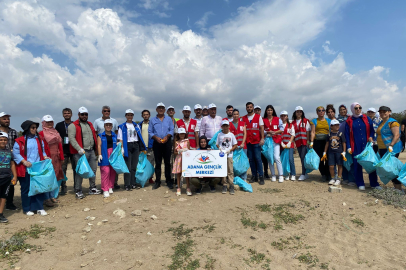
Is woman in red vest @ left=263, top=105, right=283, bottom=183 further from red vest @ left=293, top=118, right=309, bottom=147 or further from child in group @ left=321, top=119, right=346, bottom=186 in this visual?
child in group @ left=321, top=119, right=346, bottom=186

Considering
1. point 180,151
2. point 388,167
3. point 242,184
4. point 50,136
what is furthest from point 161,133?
point 388,167

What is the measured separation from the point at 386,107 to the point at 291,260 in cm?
455

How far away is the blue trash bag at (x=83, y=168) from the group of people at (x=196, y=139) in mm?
183

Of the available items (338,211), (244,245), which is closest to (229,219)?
(244,245)

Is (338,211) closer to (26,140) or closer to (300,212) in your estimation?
(300,212)

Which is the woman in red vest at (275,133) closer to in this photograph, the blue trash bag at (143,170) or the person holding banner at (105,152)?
the blue trash bag at (143,170)

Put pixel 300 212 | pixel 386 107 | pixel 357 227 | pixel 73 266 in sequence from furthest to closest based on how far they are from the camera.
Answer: pixel 386 107, pixel 300 212, pixel 357 227, pixel 73 266

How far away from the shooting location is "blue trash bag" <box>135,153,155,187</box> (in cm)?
673

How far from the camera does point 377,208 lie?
523cm

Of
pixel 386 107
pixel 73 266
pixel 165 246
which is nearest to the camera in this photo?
pixel 73 266

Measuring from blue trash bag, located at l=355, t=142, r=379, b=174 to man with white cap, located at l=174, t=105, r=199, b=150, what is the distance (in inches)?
159

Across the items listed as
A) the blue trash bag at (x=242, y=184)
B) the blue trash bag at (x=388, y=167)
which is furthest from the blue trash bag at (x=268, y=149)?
the blue trash bag at (x=388, y=167)

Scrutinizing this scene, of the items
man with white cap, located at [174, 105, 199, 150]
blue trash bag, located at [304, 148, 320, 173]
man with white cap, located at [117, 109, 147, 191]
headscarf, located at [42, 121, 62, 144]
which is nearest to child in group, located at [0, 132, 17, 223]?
headscarf, located at [42, 121, 62, 144]

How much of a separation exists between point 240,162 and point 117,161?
122 inches
